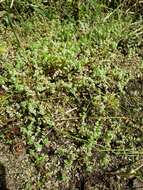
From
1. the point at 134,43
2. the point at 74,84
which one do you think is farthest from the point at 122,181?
the point at 134,43

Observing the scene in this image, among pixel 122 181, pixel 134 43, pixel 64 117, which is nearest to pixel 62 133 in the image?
pixel 64 117

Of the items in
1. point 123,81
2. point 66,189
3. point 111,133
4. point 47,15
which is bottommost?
point 66,189

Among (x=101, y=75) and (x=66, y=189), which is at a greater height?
(x=101, y=75)

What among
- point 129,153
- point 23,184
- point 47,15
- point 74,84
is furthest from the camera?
→ point 47,15

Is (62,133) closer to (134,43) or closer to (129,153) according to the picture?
(129,153)

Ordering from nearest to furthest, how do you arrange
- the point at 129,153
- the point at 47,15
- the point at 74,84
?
1. the point at 129,153
2. the point at 74,84
3. the point at 47,15

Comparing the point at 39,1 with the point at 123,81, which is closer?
the point at 123,81

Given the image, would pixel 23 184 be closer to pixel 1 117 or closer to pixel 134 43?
pixel 1 117
